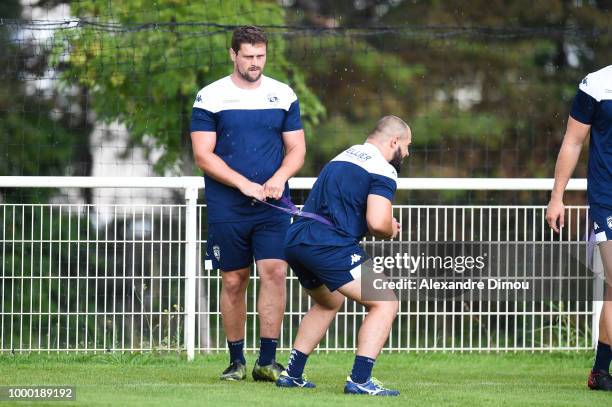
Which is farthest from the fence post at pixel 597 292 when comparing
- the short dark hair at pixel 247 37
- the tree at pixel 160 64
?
the tree at pixel 160 64

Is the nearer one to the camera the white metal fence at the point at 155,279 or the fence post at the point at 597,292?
the white metal fence at the point at 155,279

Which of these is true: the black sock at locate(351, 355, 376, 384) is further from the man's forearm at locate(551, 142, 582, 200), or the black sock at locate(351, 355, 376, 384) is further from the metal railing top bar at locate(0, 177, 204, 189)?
the metal railing top bar at locate(0, 177, 204, 189)

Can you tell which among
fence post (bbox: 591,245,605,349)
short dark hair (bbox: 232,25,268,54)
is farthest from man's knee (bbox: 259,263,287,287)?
fence post (bbox: 591,245,605,349)

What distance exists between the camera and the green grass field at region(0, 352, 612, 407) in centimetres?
625

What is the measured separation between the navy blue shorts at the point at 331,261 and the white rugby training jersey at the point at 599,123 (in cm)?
124

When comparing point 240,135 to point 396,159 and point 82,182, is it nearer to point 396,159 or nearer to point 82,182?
point 396,159

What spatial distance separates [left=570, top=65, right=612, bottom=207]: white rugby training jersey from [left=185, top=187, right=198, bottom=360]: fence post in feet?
9.26

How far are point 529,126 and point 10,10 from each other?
6262 mm

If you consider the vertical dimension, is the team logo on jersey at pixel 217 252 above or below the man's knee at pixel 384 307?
above

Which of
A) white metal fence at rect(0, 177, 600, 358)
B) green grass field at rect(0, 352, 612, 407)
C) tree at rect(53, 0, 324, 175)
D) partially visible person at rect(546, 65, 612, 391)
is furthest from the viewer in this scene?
tree at rect(53, 0, 324, 175)

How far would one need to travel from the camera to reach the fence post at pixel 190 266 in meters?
8.43

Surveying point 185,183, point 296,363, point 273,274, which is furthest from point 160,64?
point 296,363

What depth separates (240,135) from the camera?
7.14 meters

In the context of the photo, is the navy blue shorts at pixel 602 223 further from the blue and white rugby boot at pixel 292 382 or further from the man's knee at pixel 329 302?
the blue and white rugby boot at pixel 292 382
